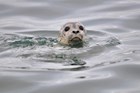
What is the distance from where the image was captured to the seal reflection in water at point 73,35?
10180 millimetres

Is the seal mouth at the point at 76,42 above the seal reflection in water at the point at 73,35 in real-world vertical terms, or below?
below

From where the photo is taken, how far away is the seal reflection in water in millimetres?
10180

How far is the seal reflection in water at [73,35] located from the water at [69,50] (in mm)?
235

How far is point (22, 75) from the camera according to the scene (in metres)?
8.01

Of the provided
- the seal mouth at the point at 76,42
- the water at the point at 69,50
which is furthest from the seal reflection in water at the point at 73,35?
the water at the point at 69,50

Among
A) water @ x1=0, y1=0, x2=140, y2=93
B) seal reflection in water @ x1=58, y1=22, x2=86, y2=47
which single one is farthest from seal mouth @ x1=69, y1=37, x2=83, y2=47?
water @ x1=0, y1=0, x2=140, y2=93

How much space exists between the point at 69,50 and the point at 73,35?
0.55 metres

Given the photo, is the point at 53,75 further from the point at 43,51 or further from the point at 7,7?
the point at 7,7

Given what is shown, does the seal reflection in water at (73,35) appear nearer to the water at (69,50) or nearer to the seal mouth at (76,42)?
the seal mouth at (76,42)

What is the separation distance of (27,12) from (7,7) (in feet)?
2.96

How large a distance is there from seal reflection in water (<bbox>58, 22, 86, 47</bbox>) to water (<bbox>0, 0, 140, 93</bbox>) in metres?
0.23

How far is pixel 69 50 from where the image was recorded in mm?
9734

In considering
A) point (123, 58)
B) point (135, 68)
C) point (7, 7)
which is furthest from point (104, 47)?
point (7, 7)

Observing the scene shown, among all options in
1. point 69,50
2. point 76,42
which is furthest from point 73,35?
point 69,50
